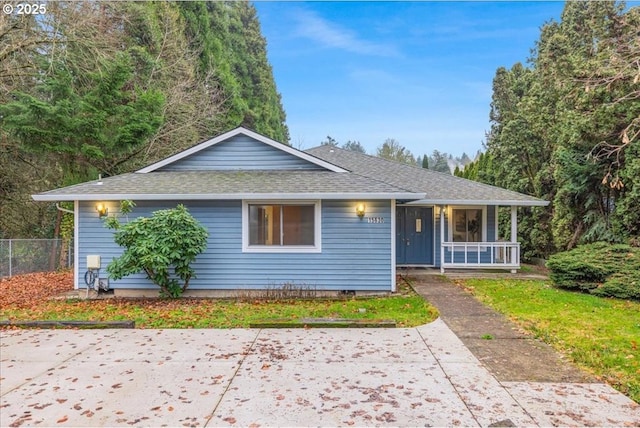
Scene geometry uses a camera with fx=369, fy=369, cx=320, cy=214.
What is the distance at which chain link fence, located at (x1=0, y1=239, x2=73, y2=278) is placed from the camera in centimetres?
1108

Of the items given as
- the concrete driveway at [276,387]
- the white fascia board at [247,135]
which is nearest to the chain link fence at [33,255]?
the white fascia board at [247,135]

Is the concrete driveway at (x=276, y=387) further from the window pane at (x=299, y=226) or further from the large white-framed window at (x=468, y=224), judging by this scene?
the large white-framed window at (x=468, y=224)

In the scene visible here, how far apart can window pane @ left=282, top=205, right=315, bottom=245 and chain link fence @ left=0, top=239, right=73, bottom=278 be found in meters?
8.69

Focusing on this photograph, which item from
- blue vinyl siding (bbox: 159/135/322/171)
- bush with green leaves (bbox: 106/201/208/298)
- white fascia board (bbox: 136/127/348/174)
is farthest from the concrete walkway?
bush with green leaves (bbox: 106/201/208/298)

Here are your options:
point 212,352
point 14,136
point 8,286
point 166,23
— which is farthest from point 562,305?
point 166,23

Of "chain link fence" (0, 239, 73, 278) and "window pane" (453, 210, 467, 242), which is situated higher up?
"window pane" (453, 210, 467, 242)

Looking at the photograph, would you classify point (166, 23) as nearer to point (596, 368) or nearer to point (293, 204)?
point (293, 204)

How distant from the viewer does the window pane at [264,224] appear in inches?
345

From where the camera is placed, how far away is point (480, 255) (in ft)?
38.9

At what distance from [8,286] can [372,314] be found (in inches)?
385

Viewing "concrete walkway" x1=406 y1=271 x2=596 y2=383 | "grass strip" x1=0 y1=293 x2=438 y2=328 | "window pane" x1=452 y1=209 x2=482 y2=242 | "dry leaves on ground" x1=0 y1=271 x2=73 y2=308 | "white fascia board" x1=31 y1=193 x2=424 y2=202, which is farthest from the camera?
"window pane" x1=452 y1=209 x2=482 y2=242

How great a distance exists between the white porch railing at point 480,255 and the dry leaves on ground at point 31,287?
35.2ft

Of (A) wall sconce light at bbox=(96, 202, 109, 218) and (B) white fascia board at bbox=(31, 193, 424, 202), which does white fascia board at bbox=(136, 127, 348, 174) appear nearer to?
(A) wall sconce light at bbox=(96, 202, 109, 218)

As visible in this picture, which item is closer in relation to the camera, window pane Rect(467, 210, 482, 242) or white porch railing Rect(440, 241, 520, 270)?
white porch railing Rect(440, 241, 520, 270)
